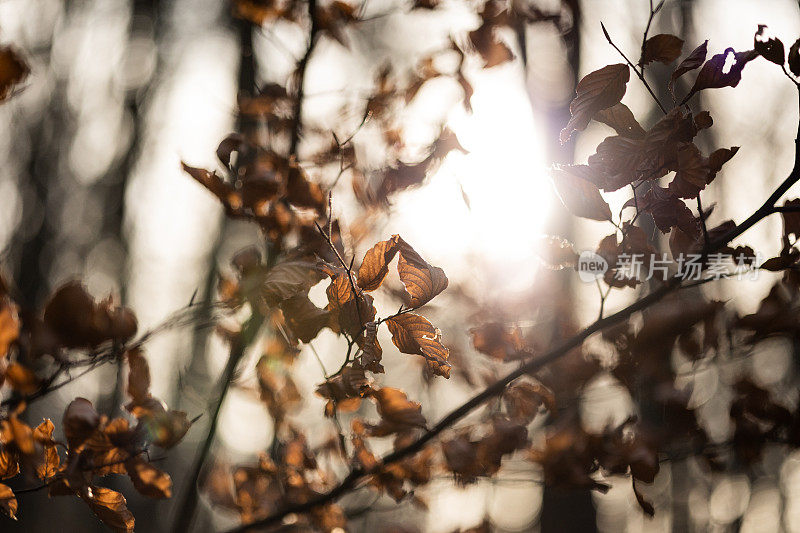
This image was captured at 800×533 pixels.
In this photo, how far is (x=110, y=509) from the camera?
0.86 metres

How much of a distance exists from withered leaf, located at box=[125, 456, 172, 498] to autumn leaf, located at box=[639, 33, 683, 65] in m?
0.94

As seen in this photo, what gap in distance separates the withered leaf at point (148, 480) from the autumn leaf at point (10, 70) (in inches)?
20.9

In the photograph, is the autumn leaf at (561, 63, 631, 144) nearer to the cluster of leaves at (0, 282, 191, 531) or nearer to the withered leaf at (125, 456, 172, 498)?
the cluster of leaves at (0, 282, 191, 531)

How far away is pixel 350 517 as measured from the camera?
179cm

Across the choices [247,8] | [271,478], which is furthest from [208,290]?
[247,8]

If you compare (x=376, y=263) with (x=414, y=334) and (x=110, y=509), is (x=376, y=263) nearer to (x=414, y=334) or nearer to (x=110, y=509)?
(x=414, y=334)

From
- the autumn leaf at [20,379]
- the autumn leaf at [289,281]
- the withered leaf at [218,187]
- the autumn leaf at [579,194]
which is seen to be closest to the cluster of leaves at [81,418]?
the autumn leaf at [20,379]

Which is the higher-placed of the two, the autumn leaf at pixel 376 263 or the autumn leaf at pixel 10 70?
the autumn leaf at pixel 10 70

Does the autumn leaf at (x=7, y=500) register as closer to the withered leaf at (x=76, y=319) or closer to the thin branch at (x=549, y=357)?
the withered leaf at (x=76, y=319)

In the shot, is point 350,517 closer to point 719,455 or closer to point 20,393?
point 719,455

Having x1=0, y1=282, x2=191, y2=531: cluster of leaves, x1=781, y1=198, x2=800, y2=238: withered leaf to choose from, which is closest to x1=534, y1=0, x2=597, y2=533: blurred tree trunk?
x1=781, y1=198, x2=800, y2=238: withered leaf

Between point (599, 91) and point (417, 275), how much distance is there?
356 mm

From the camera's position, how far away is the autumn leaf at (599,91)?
79cm

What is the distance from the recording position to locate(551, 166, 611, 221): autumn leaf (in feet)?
2.84
